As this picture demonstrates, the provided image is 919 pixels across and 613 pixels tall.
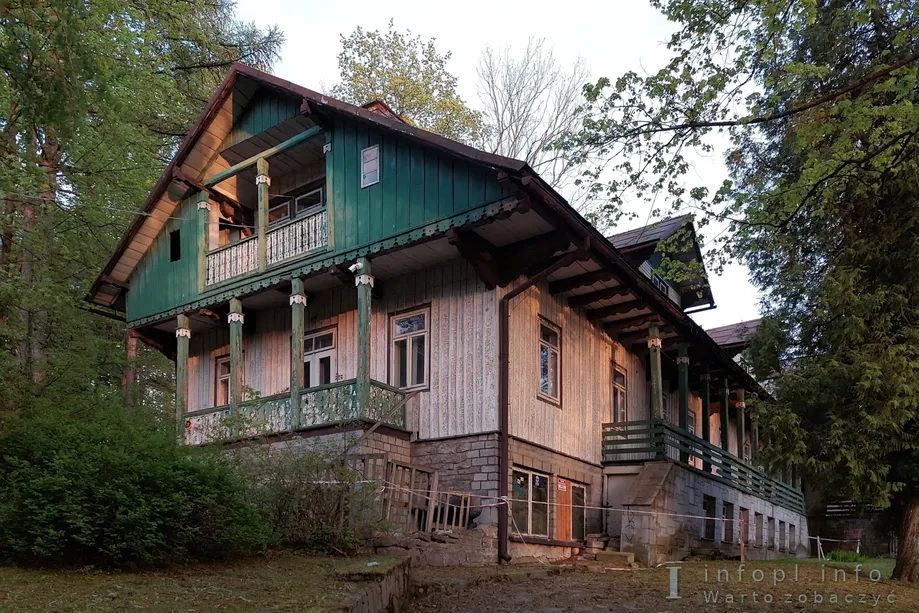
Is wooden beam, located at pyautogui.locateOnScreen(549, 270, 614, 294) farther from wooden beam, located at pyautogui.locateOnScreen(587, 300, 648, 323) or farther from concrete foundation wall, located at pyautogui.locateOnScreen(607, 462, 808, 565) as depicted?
concrete foundation wall, located at pyautogui.locateOnScreen(607, 462, 808, 565)

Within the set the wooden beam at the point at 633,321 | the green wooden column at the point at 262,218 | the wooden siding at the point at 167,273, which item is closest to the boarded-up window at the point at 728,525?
the wooden beam at the point at 633,321

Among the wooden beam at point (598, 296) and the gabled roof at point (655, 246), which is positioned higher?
the gabled roof at point (655, 246)

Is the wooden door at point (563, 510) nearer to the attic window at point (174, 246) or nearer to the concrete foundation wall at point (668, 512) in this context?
the concrete foundation wall at point (668, 512)

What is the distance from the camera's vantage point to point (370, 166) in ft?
55.4

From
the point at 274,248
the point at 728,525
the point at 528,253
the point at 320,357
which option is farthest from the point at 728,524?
the point at 274,248

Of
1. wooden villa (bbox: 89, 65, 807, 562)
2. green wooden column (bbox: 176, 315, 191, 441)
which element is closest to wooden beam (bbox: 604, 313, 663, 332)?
wooden villa (bbox: 89, 65, 807, 562)

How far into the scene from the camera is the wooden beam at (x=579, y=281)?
17.3 metres

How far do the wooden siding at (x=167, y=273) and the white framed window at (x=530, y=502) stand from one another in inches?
349

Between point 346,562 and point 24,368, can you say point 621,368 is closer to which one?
point 346,562

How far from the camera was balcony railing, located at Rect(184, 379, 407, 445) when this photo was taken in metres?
15.6

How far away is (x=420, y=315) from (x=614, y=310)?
485 centimetres

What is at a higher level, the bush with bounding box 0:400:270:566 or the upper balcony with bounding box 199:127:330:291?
the upper balcony with bounding box 199:127:330:291

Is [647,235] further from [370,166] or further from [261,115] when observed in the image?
[261,115]

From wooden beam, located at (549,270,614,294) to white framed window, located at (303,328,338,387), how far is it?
188 inches
